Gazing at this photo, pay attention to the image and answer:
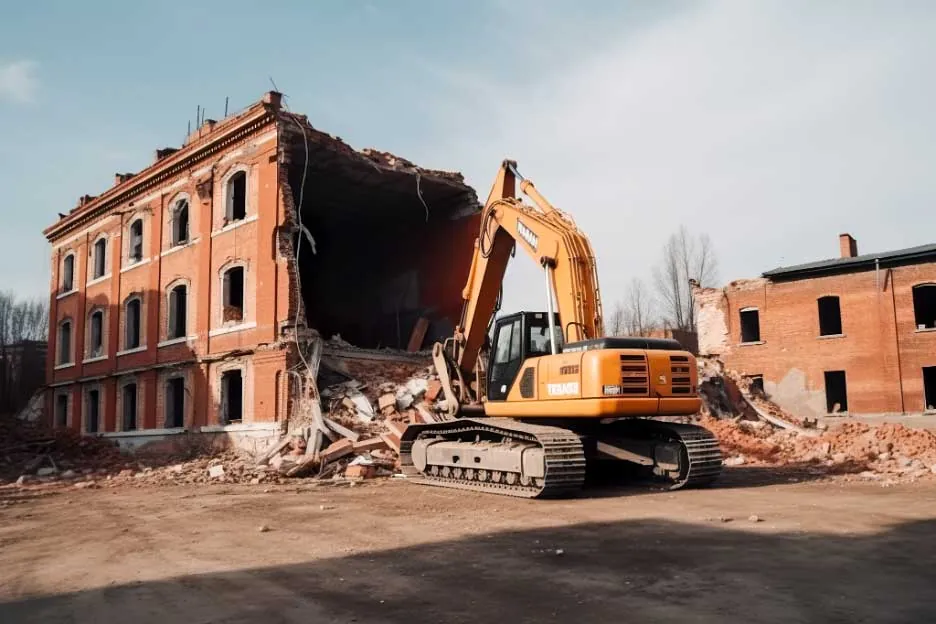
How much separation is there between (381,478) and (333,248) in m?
13.8

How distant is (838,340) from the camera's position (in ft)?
98.3

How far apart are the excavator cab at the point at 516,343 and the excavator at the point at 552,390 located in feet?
0.06

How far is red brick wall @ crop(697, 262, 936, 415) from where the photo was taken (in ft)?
93.4

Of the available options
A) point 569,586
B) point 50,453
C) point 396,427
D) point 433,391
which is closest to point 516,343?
point 396,427

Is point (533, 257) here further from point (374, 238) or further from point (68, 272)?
point (68, 272)

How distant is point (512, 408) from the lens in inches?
456

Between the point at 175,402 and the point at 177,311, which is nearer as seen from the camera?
the point at 175,402

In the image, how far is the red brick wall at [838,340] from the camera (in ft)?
93.4

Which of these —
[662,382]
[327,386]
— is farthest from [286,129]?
[662,382]

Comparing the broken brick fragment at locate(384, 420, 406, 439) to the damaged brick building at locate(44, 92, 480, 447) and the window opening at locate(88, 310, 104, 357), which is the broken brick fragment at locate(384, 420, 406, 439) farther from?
the window opening at locate(88, 310, 104, 357)

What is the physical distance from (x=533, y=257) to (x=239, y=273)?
12.0 meters

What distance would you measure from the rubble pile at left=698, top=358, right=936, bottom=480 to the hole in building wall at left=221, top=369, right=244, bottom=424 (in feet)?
39.9

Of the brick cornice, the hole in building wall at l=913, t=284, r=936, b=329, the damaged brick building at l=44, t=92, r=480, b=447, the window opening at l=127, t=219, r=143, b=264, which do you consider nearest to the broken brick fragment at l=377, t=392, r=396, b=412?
the damaged brick building at l=44, t=92, r=480, b=447

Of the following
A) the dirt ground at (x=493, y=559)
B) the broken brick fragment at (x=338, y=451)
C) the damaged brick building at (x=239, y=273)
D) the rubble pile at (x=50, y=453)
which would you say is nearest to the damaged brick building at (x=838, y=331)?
the damaged brick building at (x=239, y=273)
